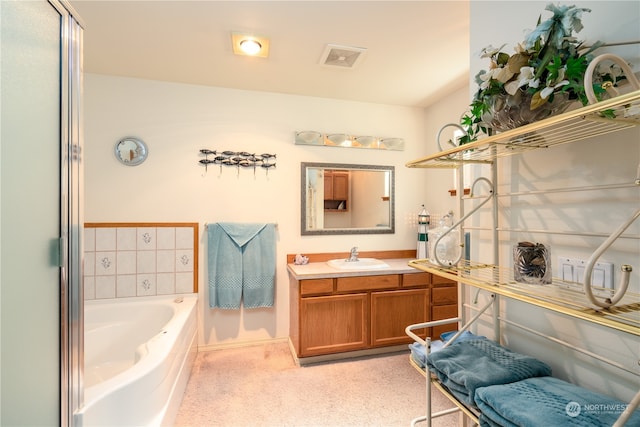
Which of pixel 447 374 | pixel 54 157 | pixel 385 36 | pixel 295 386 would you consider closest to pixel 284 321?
pixel 295 386

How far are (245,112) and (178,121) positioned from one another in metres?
0.60

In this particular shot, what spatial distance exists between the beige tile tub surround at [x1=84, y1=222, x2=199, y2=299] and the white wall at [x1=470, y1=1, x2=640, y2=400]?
243 cm

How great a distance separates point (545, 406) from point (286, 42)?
219 cm

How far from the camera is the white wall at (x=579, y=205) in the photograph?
780 mm

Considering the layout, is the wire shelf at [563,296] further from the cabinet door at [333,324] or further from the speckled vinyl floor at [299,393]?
the cabinet door at [333,324]

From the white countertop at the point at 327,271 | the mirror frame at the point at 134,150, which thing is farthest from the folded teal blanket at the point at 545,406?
the mirror frame at the point at 134,150

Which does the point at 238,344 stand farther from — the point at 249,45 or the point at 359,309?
the point at 249,45

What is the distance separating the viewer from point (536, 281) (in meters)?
0.85

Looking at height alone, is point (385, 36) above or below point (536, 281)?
above

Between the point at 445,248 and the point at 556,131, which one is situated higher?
the point at 556,131

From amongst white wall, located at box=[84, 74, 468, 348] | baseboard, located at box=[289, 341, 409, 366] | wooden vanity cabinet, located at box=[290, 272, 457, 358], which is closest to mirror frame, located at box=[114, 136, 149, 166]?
white wall, located at box=[84, 74, 468, 348]

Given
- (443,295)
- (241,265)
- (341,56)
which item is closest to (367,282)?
(443,295)

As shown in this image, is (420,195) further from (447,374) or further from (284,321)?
(447,374)

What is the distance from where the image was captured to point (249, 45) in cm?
193
